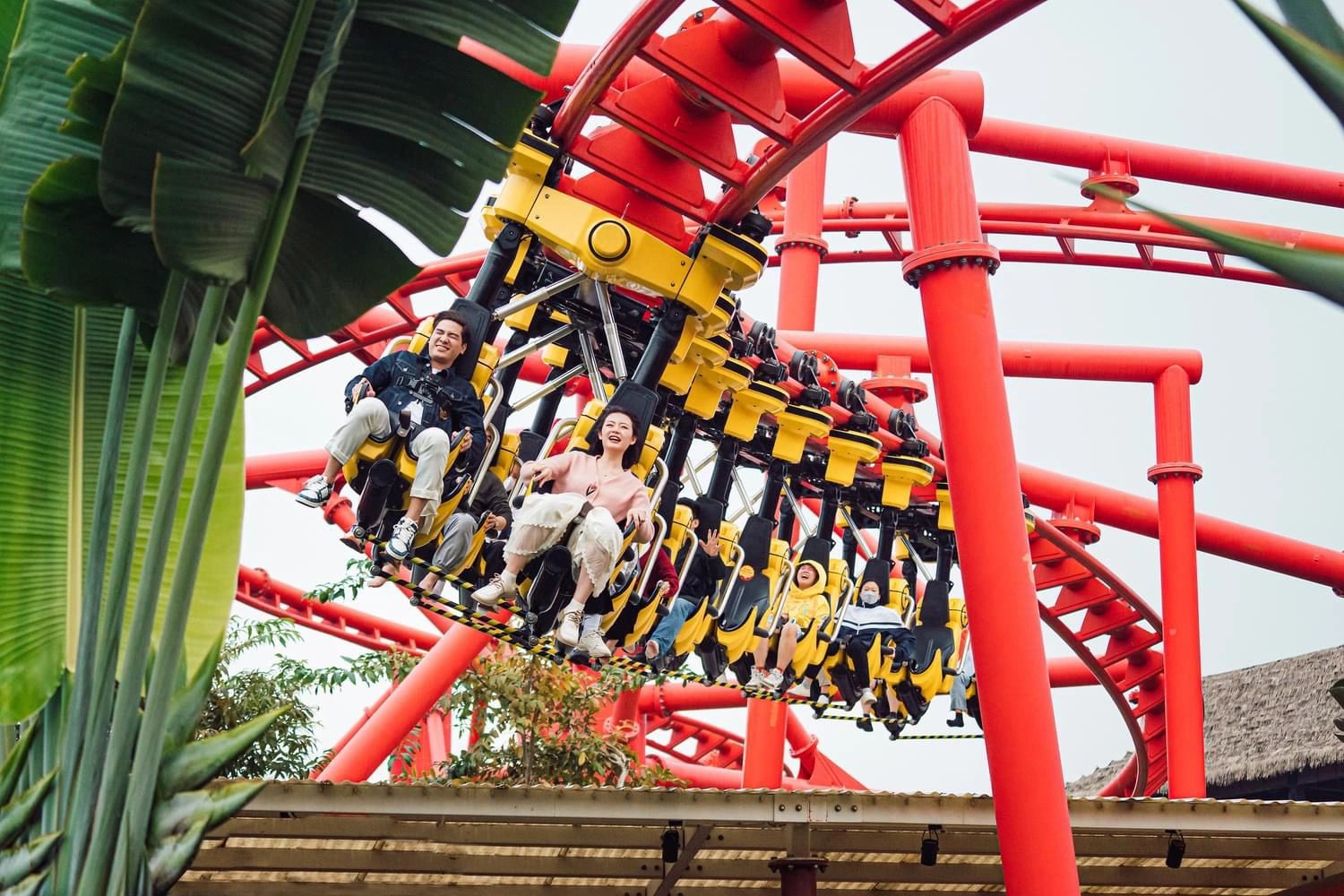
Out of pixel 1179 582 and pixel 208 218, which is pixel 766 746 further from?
pixel 208 218

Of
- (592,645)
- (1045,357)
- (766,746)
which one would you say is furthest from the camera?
(1045,357)

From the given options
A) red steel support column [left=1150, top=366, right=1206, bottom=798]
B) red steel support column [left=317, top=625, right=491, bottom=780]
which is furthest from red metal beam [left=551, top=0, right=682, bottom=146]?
red steel support column [left=1150, top=366, right=1206, bottom=798]

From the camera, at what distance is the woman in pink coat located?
7.29m

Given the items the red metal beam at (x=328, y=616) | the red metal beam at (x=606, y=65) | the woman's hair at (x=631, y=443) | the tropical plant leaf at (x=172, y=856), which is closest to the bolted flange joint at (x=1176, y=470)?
the woman's hair at (x=631, y=443)

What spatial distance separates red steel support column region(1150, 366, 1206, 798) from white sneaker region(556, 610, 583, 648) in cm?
586

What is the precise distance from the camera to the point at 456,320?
23.5 ft

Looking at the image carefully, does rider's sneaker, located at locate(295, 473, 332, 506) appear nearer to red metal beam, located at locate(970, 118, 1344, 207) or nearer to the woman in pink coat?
the woman in pink coat

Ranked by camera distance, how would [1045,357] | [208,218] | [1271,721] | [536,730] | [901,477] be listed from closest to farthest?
[208,218] → [536,730] → [901,477] → [1045,357] → [1271,721]

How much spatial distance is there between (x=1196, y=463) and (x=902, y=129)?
6.23m

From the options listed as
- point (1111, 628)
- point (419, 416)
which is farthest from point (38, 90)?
point (1111, 628)

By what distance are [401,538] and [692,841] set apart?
1.94 m

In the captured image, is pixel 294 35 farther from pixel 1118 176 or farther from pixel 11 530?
pixel 1118 176

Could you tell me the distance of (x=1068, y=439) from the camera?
30.1 m

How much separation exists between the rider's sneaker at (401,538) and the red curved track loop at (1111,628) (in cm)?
754
